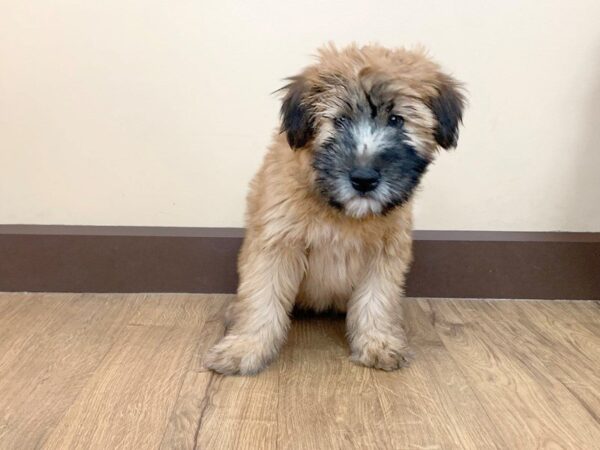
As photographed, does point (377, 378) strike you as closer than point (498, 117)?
Yes

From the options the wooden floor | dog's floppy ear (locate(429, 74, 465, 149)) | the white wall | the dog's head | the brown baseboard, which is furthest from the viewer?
the brown baseboard

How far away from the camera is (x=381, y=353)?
1799 mm

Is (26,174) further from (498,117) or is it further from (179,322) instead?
(498,117)

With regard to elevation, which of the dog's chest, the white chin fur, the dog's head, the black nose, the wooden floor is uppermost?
the dog's head

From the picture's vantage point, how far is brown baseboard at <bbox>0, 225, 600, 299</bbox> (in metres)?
2.33

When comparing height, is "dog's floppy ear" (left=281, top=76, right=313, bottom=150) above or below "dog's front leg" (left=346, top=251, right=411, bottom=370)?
above

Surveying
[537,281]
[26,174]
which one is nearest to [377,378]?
[537,281]

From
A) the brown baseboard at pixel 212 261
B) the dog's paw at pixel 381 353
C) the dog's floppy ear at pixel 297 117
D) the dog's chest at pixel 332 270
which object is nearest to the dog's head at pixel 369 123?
the dog's floppy ear at pixel 297 117

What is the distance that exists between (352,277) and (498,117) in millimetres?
959

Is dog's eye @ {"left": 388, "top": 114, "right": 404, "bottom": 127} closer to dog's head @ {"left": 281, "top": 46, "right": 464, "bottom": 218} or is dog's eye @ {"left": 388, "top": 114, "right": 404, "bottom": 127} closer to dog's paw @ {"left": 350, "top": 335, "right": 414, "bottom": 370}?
dog's head @ {"left": 281, "top": 46, "right": 464, "bottom": 218}

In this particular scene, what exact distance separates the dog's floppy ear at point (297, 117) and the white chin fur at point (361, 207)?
0.73 ft

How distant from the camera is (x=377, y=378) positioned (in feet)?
5.71

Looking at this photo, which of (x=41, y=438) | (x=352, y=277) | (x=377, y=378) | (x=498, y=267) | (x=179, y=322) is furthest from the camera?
(x=498, y=267)

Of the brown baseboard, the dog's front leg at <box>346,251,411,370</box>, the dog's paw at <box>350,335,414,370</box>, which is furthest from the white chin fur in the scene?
the brown baseboard
